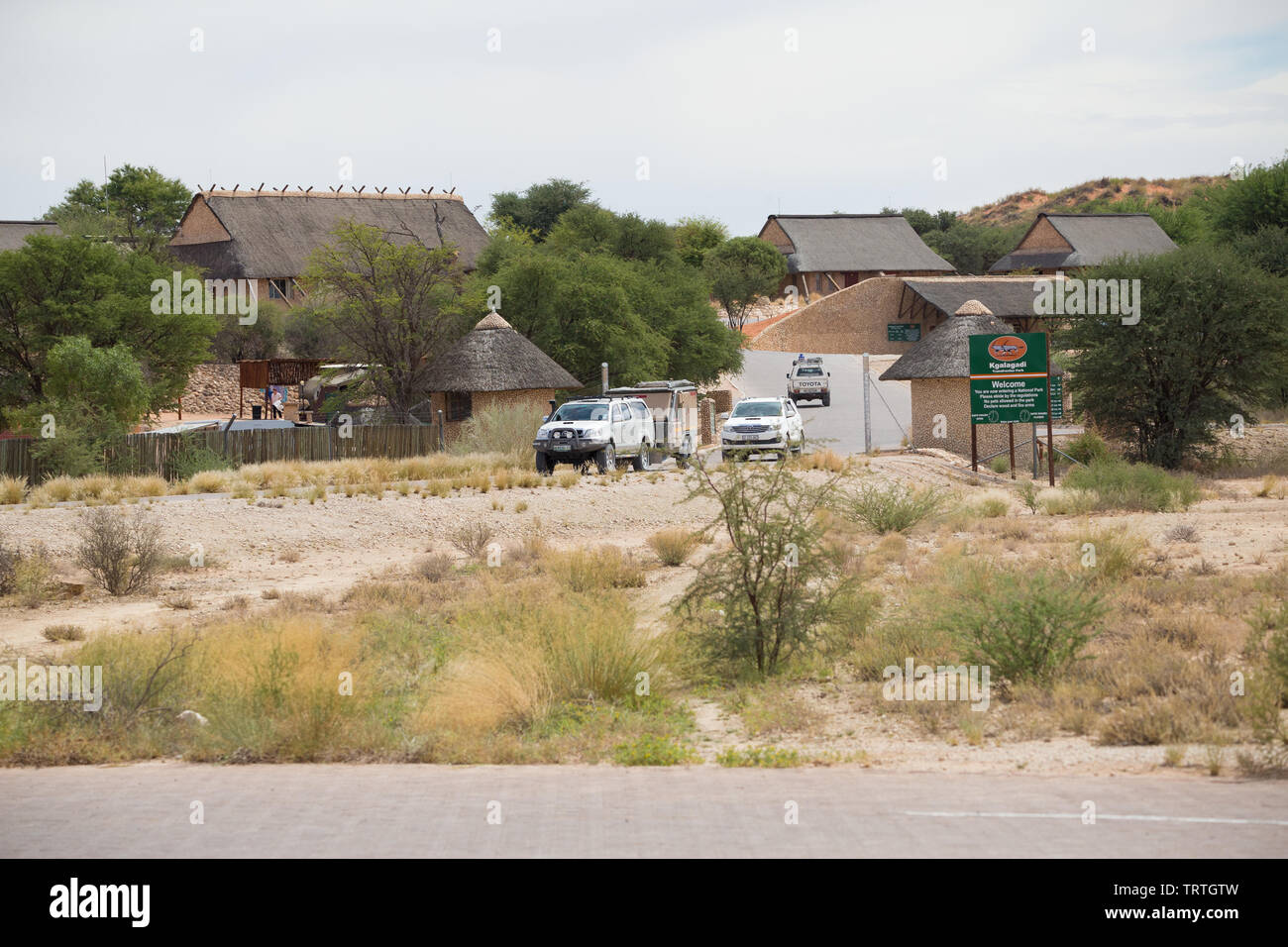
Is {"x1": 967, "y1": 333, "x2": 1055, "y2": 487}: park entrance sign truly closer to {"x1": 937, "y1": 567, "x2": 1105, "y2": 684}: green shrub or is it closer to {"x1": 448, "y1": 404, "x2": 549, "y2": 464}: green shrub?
{"x1": 448, "y1": 404, "x2": 549, "y2": 464}: green shrub

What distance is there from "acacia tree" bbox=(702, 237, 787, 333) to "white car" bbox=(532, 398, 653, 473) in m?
48.5

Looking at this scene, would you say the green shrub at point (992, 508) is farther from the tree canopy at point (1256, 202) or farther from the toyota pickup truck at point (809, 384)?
the tree canopy at point (1256, 202)

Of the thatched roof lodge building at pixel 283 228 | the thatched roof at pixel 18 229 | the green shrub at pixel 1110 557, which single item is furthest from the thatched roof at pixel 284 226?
the green shrub at pixel 1110 557

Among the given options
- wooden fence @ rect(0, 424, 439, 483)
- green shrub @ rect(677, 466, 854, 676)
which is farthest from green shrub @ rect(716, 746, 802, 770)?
wooden fence @ rect(0, 424, 439, 483)

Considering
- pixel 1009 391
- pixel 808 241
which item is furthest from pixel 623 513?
pixel 808 241

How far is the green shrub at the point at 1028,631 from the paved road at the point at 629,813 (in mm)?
3128

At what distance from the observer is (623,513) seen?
2883 cm

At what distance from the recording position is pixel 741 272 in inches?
3310

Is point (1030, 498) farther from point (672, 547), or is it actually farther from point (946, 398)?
point (946, 398)

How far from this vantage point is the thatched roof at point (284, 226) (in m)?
71.1

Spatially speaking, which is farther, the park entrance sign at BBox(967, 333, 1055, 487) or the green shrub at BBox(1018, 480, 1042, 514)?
the park entrance sign at BBox(967, 333, 1055, 487)

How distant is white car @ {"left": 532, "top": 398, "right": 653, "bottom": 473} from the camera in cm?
3256

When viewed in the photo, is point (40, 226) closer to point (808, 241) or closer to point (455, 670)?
point (808, 241)

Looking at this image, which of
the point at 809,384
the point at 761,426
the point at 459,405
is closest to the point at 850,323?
the point at 809,384
